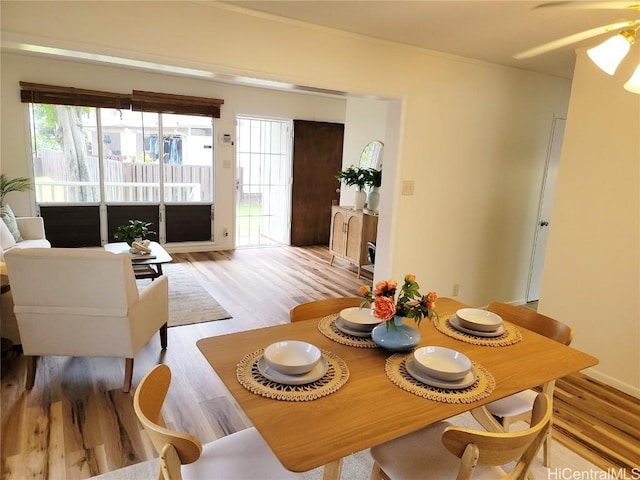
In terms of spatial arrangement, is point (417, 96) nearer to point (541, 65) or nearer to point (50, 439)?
point (541, 65)

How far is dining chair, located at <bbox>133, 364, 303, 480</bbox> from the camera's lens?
110 centimetres

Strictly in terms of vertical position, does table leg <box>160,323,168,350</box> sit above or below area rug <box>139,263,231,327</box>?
above

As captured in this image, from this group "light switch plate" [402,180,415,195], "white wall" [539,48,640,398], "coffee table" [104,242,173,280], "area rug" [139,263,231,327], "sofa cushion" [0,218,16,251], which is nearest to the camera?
"white wall" [539,48,640,398]

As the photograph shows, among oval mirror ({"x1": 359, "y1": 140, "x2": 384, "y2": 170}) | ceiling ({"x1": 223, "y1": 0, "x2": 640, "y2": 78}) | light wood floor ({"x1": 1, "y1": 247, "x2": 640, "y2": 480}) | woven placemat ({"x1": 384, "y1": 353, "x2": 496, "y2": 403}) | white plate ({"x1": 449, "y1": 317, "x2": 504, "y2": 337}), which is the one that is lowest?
light wood floor ({"x1": 1, "y1": 247, "x2": 640, "y2": 480})

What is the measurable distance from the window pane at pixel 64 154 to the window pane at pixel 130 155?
0.53ft

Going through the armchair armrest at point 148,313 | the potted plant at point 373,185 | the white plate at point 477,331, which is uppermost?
the potted plant at point 373,185

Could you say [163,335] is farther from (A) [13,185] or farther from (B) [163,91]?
(B) [163,91]

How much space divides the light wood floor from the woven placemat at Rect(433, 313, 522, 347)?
3.08 feet

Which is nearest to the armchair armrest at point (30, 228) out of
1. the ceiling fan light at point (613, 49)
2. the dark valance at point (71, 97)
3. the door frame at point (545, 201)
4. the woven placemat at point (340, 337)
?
the dark valance at point (71, 97)

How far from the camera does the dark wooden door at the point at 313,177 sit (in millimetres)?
6945

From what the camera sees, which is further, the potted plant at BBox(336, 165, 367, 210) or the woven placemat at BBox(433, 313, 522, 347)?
the potted plant at BBox(336, 165, 367, 210)

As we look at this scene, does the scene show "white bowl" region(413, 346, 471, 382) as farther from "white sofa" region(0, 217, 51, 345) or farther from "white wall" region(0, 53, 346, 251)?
"white wall" region(0, 53, 346, 251)

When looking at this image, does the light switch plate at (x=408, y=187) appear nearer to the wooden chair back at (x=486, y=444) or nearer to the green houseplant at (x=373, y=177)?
the green houseplant at (x=373, y=177)

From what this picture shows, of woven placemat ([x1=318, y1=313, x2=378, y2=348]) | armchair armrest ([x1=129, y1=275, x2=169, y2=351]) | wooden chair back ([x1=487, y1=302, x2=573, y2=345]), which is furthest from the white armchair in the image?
wooden chair back ([x1=487, y1=302, x2=573, y2=345])
